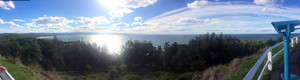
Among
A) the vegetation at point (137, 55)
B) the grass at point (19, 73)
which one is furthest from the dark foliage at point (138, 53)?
the grass at point (19, 73)

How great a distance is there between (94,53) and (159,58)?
1253 cm

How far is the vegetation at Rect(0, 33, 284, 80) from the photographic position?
16.0 metres

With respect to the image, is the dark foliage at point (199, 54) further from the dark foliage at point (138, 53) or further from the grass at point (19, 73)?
the grass at point (19, 73)

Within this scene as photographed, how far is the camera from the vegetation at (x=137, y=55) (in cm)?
1598

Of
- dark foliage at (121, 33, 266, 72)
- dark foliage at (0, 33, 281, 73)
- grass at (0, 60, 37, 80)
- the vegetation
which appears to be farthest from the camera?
dark foliage at (0, 33, 281, 73)

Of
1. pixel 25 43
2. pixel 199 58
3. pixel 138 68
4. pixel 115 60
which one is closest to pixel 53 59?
pixel 25 43

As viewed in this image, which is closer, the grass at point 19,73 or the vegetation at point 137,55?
the grass at point 19,73

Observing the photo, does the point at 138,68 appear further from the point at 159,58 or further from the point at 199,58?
the point at 199,58

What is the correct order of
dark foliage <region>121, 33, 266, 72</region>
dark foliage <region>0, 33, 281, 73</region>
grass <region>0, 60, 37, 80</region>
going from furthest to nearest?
dark foliage <region>0, 33, 281, 73</region>, dark foliage <region>121, 33, 266, 72</region>, grass <region>0, 60, 37, 80</region>

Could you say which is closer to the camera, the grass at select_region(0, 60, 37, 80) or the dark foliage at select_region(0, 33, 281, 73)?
the grass at select_region(0, 60, 37, 80)

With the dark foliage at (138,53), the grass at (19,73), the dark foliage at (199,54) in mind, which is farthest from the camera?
the dark foliage at (138,53)

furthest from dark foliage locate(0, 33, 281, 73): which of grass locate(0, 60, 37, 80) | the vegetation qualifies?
grass locate(0, 60, 37, 80)

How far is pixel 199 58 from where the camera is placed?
619 inches

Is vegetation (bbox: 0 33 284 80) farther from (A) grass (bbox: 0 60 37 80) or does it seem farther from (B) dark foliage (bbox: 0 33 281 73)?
(A) grass (bbox: 0 60 37 80)
